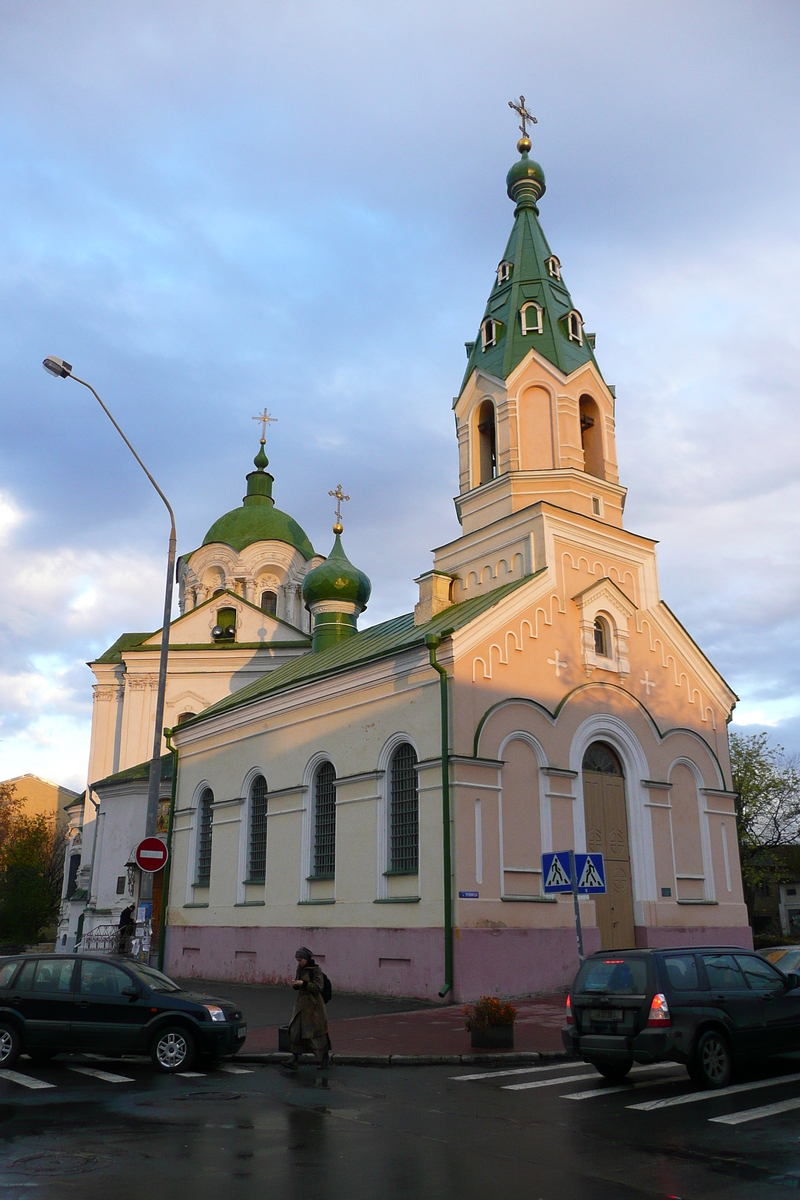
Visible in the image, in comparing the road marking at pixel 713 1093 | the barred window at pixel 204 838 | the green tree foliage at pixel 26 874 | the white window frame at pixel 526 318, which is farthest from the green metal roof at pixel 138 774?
the road marking at pixel 713 1093

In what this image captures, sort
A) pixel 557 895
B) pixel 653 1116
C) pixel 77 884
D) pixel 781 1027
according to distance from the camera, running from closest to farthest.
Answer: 1. pixel 653 1116
2. pixel 781 1027
3. pixel 557 895
4. pixel 77 884

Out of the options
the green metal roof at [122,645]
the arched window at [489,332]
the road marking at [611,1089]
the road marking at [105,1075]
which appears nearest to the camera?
the road marking at [611,1089]

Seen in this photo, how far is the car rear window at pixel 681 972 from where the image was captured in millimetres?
10203

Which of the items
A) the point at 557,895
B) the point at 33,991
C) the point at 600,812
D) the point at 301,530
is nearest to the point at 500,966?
the point at 557,895

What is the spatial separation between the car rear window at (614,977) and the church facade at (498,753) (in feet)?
21.5

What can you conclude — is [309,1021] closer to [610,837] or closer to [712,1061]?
[712,1061]

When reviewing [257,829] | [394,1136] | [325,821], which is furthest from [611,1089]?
[257,829]

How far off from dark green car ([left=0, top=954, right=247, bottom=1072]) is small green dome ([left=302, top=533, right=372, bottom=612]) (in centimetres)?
1932

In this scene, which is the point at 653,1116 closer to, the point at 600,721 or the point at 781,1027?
the point at 781,1027

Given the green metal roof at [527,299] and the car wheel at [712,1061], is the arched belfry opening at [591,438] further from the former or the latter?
the car wheel at [712,1061]

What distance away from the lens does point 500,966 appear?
57.4 ft

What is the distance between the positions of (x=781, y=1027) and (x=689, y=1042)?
1.47 m

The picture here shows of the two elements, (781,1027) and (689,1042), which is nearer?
(689,1042)

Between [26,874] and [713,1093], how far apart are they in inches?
1827
